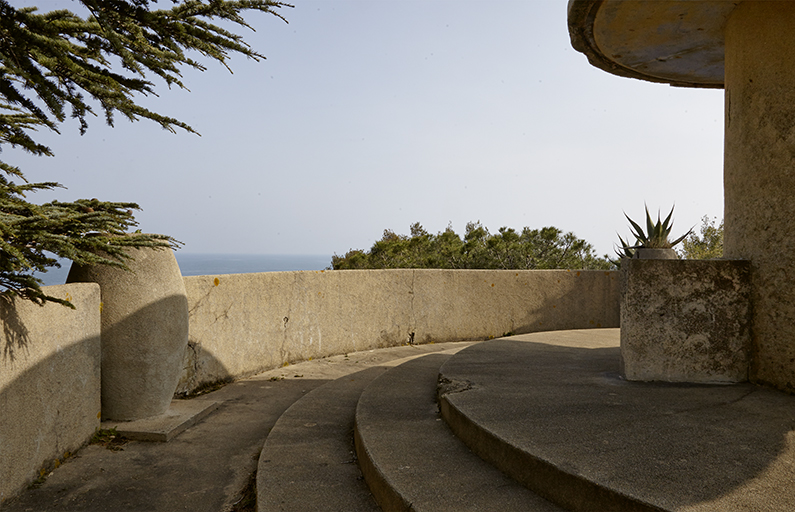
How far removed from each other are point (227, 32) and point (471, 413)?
9.87 feet

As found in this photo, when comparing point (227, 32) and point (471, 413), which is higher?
point (227, 32)

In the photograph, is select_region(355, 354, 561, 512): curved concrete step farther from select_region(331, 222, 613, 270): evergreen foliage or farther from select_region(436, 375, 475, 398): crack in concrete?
select_region(331, 222, 613, 270): evergreen foliage

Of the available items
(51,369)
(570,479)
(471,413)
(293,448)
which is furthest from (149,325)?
(570,479)

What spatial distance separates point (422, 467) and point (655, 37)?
15.4 feet

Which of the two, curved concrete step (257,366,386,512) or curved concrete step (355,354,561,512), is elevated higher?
curved concrete step (355,354,561,512)

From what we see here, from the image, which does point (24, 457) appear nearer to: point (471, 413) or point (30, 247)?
point (30, 247)

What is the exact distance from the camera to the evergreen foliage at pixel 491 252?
1543cm

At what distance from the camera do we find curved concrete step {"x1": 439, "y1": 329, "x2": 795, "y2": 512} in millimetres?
2182

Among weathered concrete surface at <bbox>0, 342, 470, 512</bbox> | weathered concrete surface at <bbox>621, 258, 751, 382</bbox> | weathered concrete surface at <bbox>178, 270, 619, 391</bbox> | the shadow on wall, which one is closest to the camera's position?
weathered concrete surface at <bbox>0, 342, 470, 512</bbox>

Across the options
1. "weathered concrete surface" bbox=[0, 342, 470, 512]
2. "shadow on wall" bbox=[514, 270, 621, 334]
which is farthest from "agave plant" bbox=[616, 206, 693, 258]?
"weathered concrete surface" bbox=[0, 342, 470, 512]

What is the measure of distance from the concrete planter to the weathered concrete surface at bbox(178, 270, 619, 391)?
0.85 m

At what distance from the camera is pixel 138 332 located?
3777 millimetres

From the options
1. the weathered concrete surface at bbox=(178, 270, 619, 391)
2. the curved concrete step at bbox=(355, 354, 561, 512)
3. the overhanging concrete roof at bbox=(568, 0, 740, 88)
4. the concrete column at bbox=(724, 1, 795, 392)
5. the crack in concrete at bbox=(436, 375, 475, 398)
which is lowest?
the curved concrete step at bbox=(355, 354, 561, 512)

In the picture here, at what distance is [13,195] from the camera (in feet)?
11.0
